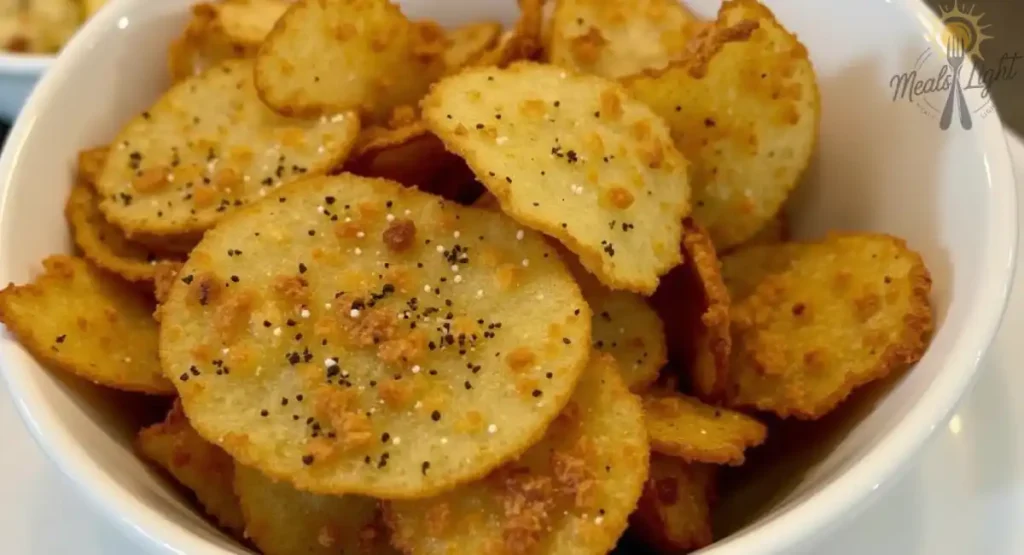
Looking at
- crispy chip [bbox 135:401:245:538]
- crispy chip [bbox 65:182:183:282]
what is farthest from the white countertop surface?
Answer: crispy chip [bbox 65:182:183:282]

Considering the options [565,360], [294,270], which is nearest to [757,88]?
[565,360]

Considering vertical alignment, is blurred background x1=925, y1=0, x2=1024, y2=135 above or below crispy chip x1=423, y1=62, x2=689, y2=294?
below

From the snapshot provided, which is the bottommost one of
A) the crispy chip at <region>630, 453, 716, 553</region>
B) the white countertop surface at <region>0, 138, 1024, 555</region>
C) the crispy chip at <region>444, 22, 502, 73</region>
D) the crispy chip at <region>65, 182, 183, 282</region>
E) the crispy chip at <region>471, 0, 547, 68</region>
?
the white countertop surface at <region>0, 138, 1024, 555</region>

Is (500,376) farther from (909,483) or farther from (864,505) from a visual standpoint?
(909,483)

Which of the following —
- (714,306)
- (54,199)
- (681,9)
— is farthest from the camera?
(681,9)

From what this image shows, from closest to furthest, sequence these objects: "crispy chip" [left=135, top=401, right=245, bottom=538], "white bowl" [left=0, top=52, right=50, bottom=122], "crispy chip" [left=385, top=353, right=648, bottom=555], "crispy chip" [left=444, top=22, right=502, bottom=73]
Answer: "crispy chip" [left=385, top=353, right=648, bottom=555] < "crispy chip" [left=135, top=401, right=245, bottom=538] < "crispy chip" [left=444, top=22, right=502, bottom=73] < "white bowl" [left=0, top=52, right=50, bottom=122]

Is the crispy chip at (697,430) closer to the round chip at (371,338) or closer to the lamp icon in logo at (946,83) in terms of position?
the round chip at (371,338)

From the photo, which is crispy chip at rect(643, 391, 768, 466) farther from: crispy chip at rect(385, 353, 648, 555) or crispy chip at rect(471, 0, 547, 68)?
crispy chip at rect(471, 0, 547, 68)

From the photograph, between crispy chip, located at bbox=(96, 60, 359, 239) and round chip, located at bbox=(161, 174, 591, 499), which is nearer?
round chip, located at bbox=(161, 174, 591, 499)
